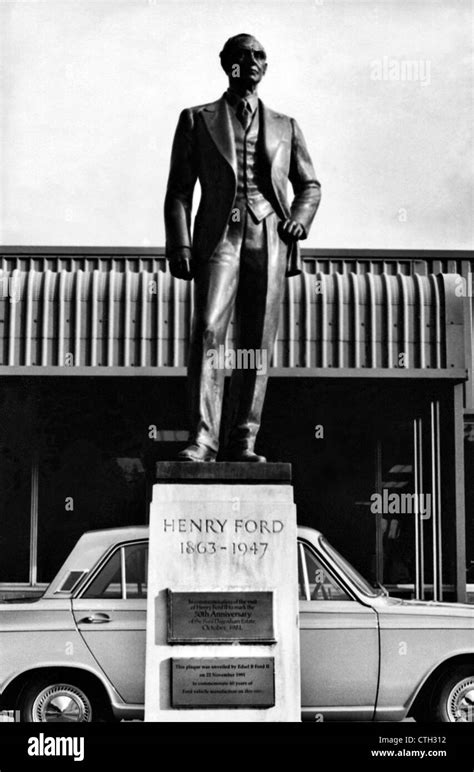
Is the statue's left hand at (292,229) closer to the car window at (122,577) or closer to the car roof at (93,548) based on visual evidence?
the car roof at (93,548)

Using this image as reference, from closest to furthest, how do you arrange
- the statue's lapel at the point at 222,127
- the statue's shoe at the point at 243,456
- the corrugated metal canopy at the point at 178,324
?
the statue's shoe at the point at 243,456, the statue's lapel at the point at 222,127, the corrugated metal canopy at the point at 178,324

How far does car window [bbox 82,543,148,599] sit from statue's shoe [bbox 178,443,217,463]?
4.86ft

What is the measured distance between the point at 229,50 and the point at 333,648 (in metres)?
4.13

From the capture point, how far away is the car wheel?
775 centimetres

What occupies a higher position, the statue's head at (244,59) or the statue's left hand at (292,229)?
the statue's head at (244,59)

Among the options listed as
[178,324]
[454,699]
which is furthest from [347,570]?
[178,324]

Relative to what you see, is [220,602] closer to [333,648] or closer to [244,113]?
[333,648]

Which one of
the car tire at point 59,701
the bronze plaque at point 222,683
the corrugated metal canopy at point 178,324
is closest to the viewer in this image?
the bronze plaque at point 222,683

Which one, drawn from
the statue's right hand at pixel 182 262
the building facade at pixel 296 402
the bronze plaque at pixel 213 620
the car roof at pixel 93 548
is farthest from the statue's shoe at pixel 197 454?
the building facade at pixel 296 402

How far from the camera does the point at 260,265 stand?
23.0ft

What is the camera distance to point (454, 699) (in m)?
7.78

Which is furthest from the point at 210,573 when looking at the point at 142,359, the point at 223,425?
the point at 142,359

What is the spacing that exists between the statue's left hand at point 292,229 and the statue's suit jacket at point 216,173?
0.05 meters

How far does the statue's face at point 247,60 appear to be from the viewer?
701cm
